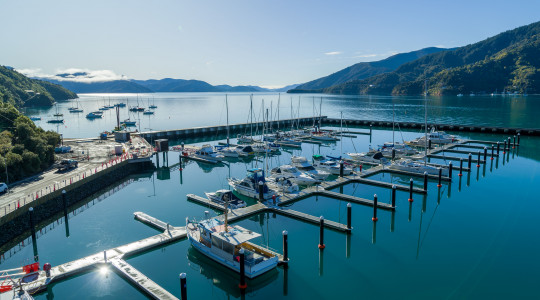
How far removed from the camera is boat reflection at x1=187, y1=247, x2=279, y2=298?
21.6 metres

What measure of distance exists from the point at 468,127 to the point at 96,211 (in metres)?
83.8

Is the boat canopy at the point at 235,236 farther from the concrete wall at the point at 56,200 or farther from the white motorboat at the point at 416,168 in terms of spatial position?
the white motorboat at the point at 416,168

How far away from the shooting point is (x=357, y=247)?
26.6 m

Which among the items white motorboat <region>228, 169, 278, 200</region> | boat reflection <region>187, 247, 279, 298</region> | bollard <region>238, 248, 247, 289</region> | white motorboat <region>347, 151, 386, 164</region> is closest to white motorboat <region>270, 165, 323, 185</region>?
white motorboat <region>228, 169, 278, 200</region>

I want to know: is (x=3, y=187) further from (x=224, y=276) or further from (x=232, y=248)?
(x=232, y=248)

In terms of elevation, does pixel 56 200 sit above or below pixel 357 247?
above

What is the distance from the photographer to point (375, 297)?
20.5 meters

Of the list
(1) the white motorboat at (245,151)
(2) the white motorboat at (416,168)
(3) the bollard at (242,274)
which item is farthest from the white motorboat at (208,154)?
(3) the bollard at (242,274)

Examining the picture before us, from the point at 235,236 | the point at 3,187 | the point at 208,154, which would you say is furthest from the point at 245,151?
the point at 235,236

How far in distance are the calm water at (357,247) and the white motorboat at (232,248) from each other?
2.70ft

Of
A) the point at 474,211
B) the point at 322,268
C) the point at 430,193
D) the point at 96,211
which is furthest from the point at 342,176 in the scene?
the point at 96,211

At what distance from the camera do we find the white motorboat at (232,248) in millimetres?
21938

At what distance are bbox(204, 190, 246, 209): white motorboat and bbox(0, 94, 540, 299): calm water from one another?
1.98m

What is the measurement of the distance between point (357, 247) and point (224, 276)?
10135 millimetres
